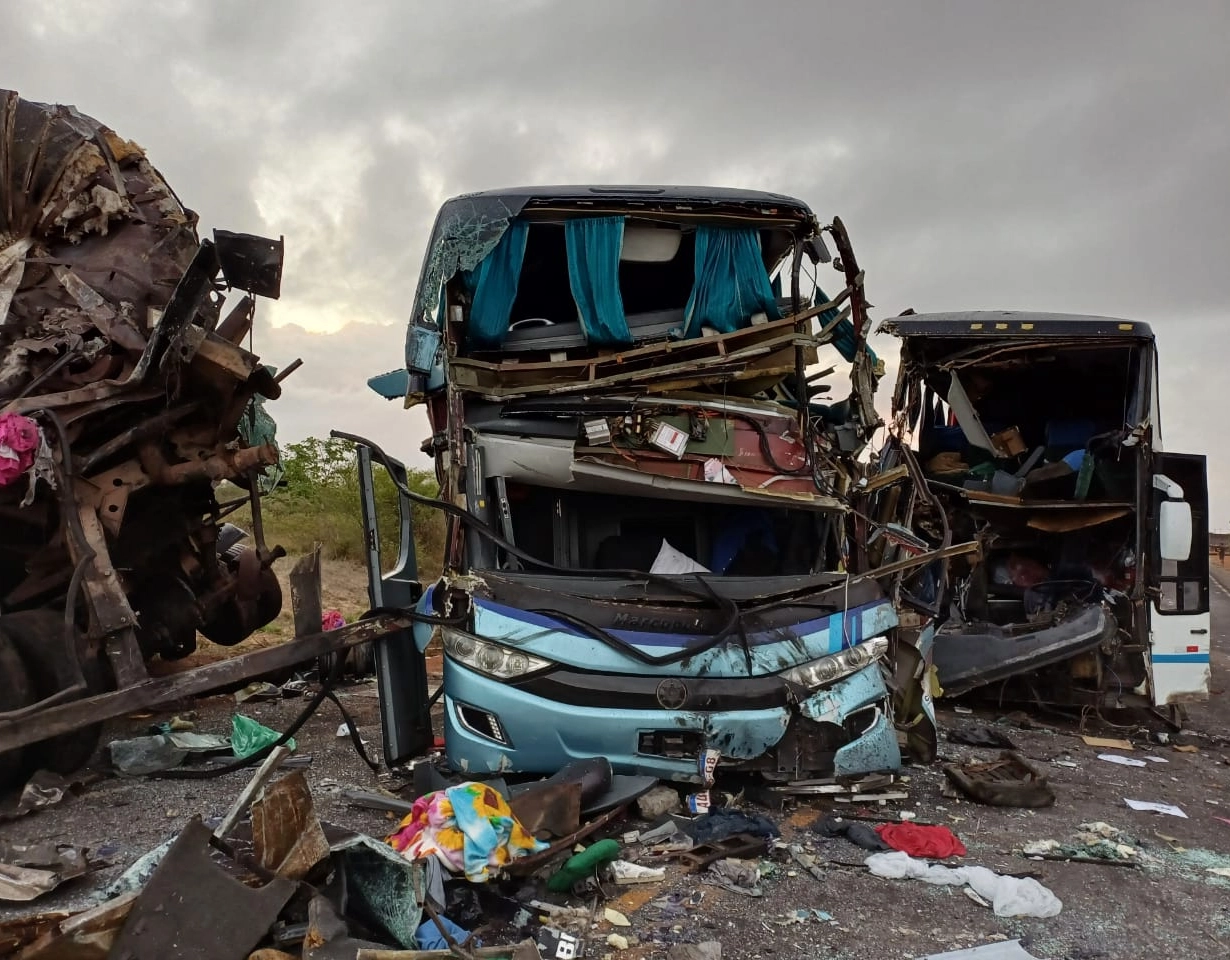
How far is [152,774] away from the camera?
16.5 feet

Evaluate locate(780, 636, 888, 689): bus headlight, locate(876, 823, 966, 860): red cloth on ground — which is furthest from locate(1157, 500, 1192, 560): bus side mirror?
locate(876, 823, 966, 860): red cloth on ground

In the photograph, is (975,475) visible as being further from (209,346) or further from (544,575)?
(209,346)

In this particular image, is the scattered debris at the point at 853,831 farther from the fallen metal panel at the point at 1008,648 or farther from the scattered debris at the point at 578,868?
the fallen metal panel at the point at 1008,648

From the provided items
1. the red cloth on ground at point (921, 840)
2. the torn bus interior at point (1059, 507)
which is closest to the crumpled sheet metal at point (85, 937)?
the red cloth on ground at point (921, 840)

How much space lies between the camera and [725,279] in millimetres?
5230

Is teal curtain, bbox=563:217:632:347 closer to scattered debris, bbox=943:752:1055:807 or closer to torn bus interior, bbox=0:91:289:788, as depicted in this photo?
torn bus interior, bbox=0:91:289:788

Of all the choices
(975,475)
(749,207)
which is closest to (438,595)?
(749,207)

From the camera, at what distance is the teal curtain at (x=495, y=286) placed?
4871 millimetres

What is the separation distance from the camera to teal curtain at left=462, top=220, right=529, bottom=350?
4871mm

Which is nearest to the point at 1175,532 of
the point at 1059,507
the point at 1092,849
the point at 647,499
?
the point at 1059,507

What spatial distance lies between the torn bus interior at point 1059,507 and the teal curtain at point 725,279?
7.58 ft

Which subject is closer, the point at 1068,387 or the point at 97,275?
A: the point at 97,275

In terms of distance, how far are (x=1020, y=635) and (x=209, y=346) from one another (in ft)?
19.8

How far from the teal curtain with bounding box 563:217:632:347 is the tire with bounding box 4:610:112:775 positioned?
327 cm
